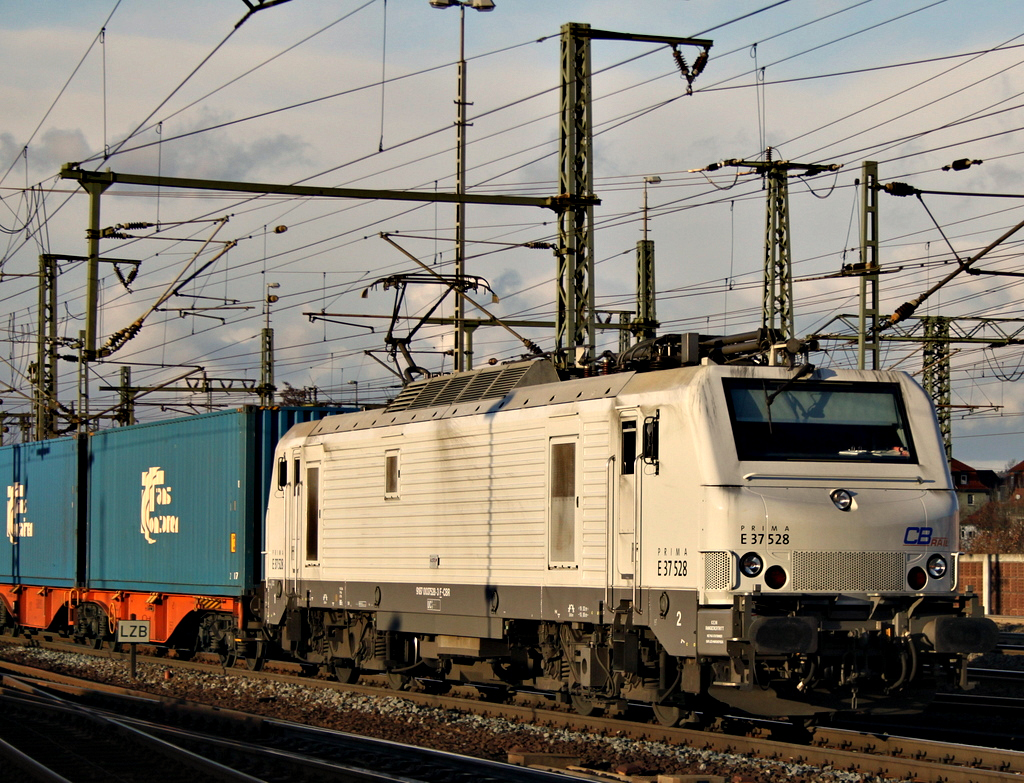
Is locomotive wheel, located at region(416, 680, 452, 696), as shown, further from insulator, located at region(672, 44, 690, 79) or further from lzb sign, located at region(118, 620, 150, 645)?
insulator, located at region(672, 44, 690, 79)

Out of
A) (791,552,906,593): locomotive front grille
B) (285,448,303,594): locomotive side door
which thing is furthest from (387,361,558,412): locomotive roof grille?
(791,552,906,593): locomotive front grille

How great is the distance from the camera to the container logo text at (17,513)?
30172mm

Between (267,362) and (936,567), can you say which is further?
(267,362)

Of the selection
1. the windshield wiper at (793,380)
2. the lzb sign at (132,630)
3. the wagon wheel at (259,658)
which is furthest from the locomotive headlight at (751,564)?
the wagon wheel at (259,658)

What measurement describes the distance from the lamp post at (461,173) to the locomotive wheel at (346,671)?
587 cm

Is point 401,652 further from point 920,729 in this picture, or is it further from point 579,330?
point 920,729

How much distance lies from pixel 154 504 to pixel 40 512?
20.6 feet

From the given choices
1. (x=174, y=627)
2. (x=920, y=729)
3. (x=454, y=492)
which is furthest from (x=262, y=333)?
(x=920, y=729)

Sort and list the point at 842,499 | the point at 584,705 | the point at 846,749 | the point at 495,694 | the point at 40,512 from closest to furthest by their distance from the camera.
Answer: the point at 842,499 → the point at 846,749 → the point at 584,705 → the point at 495,694 → the point at 40,512

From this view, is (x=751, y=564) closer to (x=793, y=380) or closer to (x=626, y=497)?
(x=626, y=497)

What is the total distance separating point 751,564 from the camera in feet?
40.0

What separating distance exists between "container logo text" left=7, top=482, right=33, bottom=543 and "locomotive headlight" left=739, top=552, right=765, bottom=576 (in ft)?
71.2

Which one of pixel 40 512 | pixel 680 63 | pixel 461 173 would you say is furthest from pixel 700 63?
pixel 40 512

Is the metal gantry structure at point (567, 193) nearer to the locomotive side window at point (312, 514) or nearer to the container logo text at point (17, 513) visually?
the locomotive side window at point (312, 514)
